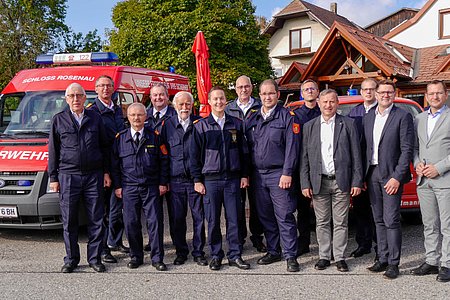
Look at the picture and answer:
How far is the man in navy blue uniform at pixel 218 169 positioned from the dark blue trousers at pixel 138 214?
1.64 feet

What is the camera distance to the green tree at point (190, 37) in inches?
758

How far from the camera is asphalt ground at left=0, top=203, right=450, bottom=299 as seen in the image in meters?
4.42

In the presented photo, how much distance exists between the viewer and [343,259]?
5.11m

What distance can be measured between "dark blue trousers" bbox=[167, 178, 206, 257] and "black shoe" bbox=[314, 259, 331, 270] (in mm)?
1279

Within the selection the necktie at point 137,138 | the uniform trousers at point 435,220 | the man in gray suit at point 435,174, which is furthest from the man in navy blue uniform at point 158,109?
the uniform trousers at point 435,220

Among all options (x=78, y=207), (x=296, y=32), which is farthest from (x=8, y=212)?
(x=296, y=32)

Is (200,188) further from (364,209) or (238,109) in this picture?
(364,209)

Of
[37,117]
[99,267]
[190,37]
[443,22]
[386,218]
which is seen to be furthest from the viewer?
[443,22]

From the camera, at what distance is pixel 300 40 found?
3353cm

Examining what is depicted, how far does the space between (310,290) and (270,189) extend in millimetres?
1218

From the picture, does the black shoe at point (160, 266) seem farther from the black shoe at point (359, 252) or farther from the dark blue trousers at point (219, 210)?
the black shoe at point (359, 252)

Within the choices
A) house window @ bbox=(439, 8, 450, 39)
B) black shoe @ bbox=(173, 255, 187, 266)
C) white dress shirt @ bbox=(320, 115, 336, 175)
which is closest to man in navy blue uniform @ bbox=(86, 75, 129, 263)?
black shoe @ bbox=(173, 255, 187, 266)

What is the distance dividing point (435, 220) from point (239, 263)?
207 cm

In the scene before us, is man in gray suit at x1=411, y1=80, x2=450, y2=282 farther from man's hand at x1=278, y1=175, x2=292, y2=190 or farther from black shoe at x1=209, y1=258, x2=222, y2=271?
black shoe at x1=209, y1=258, x2=222, y2=271
